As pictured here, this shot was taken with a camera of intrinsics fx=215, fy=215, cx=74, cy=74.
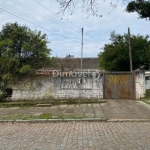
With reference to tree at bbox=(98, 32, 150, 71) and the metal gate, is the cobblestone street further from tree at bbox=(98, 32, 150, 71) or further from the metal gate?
tree at bbox=(98, 32, 150, 71)

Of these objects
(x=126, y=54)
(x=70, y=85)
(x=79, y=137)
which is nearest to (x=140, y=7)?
(x=79, y=137)

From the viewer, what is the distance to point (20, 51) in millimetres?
14570

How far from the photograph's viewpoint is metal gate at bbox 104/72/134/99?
15102 millimetres

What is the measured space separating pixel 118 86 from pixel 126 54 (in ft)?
36.7

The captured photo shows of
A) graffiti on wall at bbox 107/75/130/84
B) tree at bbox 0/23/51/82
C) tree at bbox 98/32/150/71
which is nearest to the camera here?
tree at bbox 0/23/51/82

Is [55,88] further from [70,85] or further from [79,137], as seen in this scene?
[79,137]

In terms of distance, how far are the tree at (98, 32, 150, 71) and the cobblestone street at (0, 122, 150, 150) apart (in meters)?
18.0

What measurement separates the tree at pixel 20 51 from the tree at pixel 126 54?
42.0 feet

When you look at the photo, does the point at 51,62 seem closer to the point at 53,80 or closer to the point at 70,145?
the point at 53,80

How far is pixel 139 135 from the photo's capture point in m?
6.14
